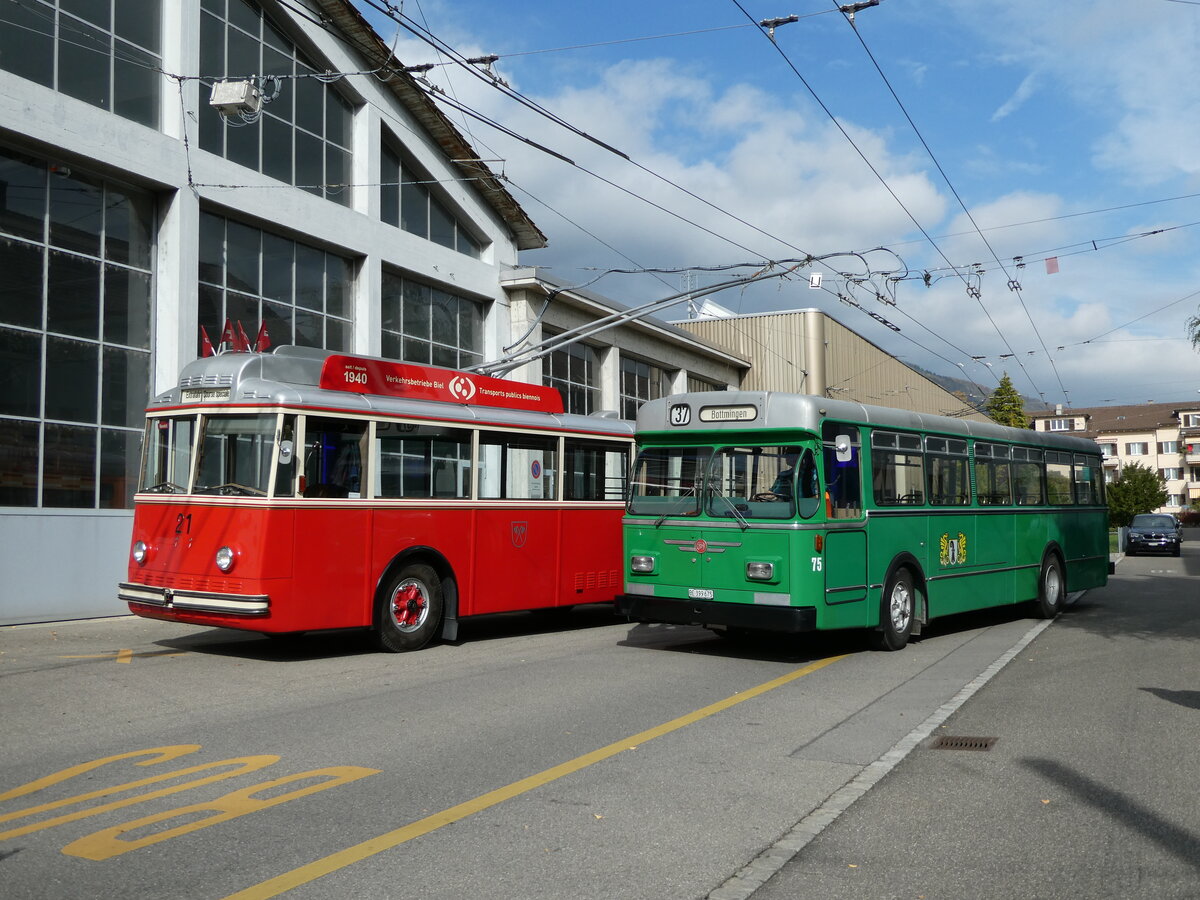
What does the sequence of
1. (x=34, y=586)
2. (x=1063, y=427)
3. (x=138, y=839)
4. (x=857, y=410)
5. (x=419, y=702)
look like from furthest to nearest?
(x=1063, y=427) < (x=34, y=586) < (x=857, y=410) < (x=419, y=702) < (x=138, y=839)

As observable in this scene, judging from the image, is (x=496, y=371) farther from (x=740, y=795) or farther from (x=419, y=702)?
(x=740, y=795)

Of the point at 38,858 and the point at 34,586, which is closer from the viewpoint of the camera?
the point at 38,858

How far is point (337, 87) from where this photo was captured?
2289cm

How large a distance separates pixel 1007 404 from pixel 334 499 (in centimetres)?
9148

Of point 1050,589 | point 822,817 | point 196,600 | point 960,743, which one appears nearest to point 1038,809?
point 822,817

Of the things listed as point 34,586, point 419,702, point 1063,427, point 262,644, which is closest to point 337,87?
point 34,586

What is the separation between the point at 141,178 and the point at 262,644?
27.0 ft

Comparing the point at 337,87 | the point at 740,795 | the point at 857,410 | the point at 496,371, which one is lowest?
the point at 740,795

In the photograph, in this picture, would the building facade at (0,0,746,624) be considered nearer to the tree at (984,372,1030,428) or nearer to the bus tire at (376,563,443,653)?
the bus tire at (376,563,443,653)

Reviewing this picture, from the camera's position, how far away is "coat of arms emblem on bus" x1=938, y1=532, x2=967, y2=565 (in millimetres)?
14133

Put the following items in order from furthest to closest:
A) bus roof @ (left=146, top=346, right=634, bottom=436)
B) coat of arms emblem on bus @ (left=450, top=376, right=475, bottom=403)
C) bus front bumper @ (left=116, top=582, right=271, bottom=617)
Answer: coat of arms emblem on bus @ (left=450, top=376, right=475, bottom=403) < bus roof @ (left=146, top=346, right=634, bottom=436) < bus front bumper @ (left=116, top=582, right=271, bottom=617)

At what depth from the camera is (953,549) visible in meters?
14.4

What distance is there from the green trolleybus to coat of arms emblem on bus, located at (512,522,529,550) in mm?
1755

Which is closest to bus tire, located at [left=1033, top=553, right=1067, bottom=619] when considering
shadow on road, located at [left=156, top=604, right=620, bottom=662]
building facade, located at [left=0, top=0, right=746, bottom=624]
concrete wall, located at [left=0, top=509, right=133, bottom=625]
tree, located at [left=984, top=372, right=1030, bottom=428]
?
shadow on road, located at [left=156, top=604, right=620, bottom=662]
